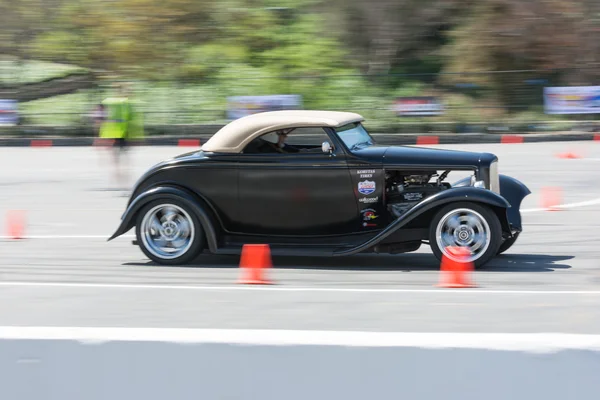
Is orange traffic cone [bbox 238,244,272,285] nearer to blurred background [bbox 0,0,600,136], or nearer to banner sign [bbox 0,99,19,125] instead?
blurred background [bbox 0,0,600,136]

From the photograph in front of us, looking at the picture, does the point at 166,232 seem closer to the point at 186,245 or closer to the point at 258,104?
the point at 186,245

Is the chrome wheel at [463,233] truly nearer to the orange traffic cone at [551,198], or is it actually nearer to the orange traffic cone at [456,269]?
the orange traffic cone at [456,269]

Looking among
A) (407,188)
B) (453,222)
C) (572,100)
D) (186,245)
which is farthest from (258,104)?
Answer: (453,222)

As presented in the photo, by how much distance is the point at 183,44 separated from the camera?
32688mm

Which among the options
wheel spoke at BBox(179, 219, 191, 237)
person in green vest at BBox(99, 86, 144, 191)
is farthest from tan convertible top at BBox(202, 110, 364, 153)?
person in green vest at BBox(99, 86, 144, 191)

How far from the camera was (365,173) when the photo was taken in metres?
9.31

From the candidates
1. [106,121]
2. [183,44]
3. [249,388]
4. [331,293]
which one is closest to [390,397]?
[249,388]

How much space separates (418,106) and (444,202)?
59.2ft

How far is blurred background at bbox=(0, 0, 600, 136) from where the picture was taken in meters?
26.9

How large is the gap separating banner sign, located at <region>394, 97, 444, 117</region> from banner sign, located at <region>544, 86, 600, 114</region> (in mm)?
3069

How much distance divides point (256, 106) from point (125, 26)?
7.71 metres

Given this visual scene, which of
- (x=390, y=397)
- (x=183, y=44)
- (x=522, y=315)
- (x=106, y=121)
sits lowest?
(x=522, y=315)

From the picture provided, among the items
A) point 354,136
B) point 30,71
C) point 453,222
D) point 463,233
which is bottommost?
point 463,233

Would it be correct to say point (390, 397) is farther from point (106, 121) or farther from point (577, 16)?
point (577, 16)
